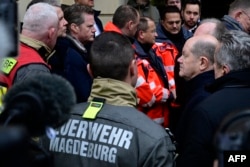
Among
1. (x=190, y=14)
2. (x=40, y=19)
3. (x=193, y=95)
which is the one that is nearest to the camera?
(x=193, y=95)

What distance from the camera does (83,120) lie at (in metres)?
3.20

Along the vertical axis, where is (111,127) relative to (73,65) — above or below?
below

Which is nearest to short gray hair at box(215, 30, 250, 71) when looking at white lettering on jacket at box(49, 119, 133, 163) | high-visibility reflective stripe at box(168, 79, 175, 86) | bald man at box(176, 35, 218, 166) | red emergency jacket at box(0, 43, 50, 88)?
bald man at box(176, 35, 218, 166)

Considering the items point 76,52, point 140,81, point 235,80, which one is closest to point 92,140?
point 235,80

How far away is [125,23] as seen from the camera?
20.5 ft

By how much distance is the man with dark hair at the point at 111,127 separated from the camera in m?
3.09

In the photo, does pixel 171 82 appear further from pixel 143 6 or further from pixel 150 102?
pixel 143 6

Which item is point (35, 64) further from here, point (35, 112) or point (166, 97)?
point (35, 112)

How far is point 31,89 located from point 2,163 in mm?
457

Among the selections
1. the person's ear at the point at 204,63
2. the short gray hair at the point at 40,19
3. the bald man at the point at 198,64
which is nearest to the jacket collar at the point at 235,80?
the bald man at the point at 198,64

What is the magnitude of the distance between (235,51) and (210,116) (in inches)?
17.7

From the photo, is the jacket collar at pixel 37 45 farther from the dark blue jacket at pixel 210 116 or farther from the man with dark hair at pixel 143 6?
the man with dark hair at pixel 143 6

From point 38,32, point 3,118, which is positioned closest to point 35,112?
point 3,118

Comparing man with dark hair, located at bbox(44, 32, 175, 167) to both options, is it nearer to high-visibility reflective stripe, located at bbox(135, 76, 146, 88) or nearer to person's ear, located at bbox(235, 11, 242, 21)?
high-visibility reflective stripe, located at bbox(135, 76, 146, 88)
